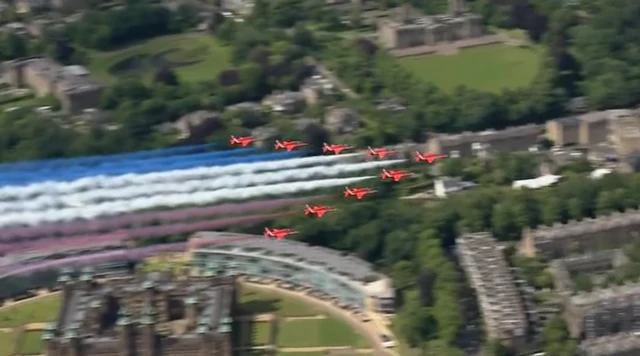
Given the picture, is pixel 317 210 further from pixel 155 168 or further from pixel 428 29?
pixel 428 29

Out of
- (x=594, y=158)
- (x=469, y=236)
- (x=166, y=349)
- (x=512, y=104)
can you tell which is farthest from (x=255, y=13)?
(x=166, y=349)

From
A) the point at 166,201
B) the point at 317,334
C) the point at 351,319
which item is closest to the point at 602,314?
the point at 351,319

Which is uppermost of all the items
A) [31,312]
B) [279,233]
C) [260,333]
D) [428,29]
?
[428,29]

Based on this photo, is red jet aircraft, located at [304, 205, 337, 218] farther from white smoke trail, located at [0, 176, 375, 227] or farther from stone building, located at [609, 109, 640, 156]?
stone building, located at [609, 109, 640, 156]

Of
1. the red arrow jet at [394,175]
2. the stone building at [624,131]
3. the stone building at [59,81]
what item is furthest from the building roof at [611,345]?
the stone building at [59,81]

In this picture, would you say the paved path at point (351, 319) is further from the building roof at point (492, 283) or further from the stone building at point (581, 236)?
the stone building at point (581, 236)

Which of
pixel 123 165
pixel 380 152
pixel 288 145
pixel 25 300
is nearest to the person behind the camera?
pixel 25 300

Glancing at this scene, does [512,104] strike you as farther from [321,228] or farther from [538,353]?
[538,353]
